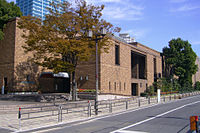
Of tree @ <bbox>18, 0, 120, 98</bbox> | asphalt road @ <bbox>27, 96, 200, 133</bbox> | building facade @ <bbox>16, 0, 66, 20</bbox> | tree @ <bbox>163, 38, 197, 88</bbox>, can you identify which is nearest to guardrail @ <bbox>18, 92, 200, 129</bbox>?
asphalt road @ <bbox>27, 96, 200, 133</bbox>

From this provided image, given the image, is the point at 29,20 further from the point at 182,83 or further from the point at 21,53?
the point at 182,83

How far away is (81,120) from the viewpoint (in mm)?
13758

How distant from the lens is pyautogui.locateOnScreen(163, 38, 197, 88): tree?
180ft

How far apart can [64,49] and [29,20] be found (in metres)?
4.69

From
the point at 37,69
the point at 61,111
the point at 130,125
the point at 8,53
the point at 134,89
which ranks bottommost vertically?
the point at 130,125

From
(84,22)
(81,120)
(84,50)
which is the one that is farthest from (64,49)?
(81,120)

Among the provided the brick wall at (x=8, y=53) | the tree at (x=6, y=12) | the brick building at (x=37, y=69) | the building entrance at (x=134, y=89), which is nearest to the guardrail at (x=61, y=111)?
the brick building at (x=37, y=69)

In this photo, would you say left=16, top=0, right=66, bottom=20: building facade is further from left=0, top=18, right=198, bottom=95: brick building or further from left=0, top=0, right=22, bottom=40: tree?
left=0, top=18, right=198, bottom=95: brick building

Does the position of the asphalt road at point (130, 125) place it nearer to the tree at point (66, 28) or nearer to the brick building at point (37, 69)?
the tree at point (66, 28)

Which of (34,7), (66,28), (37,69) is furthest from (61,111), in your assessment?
(34,7)

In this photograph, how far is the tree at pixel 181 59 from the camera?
54.8m

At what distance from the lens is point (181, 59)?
181 feet

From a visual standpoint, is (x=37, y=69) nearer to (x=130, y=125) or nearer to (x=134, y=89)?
(x=134, y=89)

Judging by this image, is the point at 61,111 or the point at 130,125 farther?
the point at 61,111
